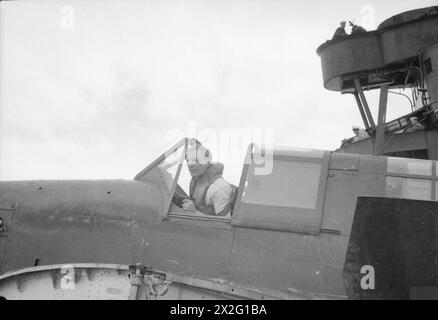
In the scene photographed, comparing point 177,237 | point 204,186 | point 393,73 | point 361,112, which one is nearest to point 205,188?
point 204,186

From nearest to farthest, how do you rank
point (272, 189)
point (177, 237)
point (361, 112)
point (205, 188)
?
point (177, 237)
point (272, 189)
point (205, 188)
point (361, 112)

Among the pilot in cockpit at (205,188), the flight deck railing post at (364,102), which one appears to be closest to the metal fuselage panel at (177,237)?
the pilot in cockpit at (205,188)

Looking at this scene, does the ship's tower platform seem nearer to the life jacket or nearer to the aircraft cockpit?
the aircraft cockpit

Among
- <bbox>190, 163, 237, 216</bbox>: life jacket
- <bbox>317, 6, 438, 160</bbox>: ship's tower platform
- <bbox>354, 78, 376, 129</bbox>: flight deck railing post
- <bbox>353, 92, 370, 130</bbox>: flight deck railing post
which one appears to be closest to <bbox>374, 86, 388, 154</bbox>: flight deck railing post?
<bbox>317, 6, 438, 160</bbox>: ship's tower platform

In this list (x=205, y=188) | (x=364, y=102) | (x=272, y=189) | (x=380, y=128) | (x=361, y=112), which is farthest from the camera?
(x=361, y=112)

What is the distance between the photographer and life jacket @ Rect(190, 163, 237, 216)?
5.17 m

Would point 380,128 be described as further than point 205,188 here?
Yes

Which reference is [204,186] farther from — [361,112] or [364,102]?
[361,112]

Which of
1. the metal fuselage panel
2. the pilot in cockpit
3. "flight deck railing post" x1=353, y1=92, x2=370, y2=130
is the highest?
"flight deck railing post" x1=353, y1=92, x2=370, y2=130

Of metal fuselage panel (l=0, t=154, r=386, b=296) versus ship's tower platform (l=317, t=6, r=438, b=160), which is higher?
ship's tower platform (l=317, t=6, r=438, b=160)

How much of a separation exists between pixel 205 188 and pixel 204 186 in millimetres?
39

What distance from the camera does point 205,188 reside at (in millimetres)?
5219

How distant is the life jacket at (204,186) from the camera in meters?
5.17
